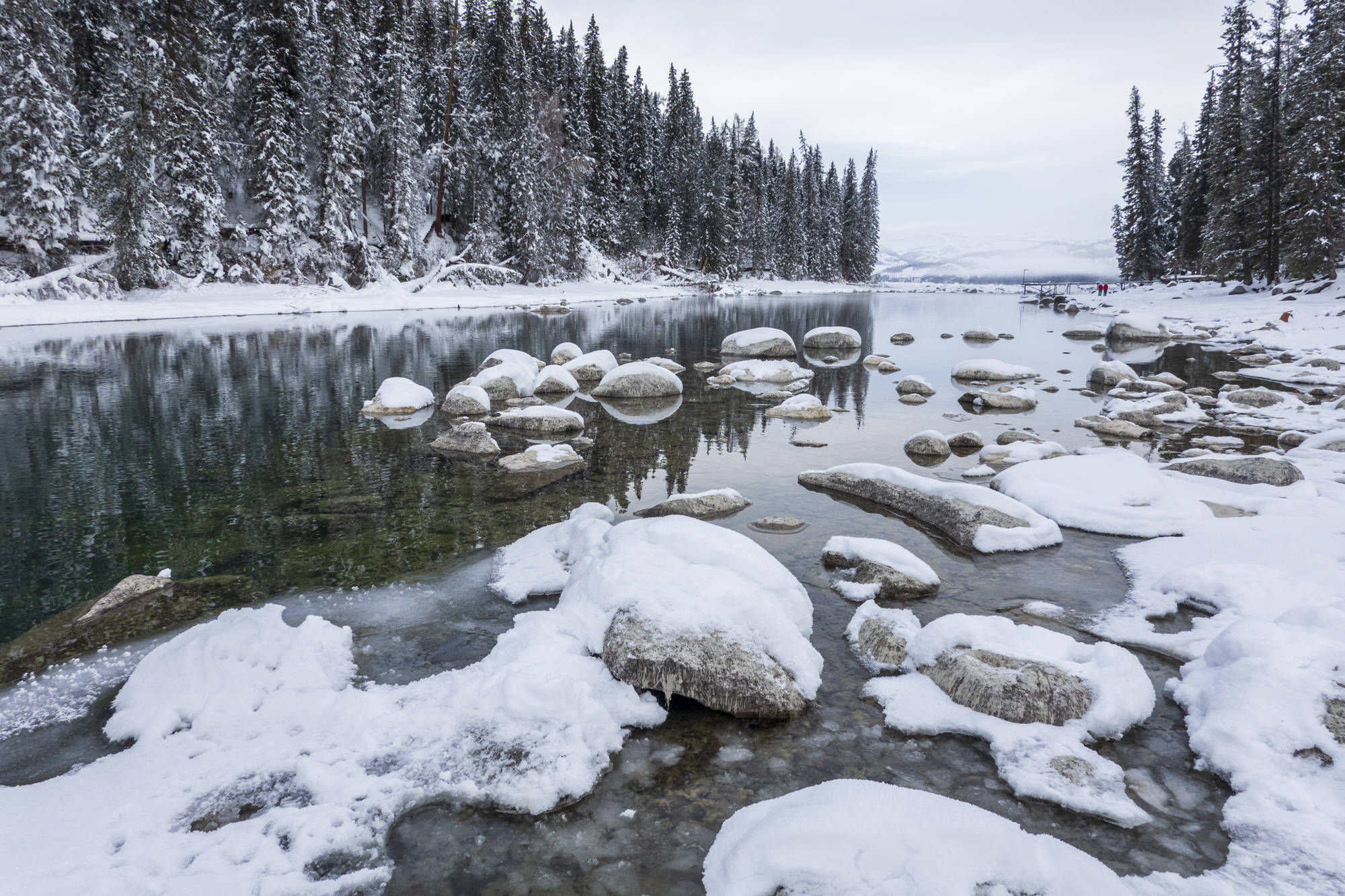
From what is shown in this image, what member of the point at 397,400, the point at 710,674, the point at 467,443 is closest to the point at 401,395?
the point at 397,400

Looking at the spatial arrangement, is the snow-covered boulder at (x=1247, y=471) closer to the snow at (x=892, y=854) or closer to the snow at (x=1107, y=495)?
the snow at (x=1107, y=495)

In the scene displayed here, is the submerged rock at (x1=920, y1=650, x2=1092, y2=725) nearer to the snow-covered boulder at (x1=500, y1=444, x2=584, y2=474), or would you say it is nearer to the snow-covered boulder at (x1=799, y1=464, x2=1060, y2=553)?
the snow-covered boulder at (x1=799, y1=464, x2=1060, y2=553)

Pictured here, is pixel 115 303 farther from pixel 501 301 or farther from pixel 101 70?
pixel 501 301

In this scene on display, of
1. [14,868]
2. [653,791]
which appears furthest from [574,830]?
[14,868]

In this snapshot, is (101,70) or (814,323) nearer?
(101,70)

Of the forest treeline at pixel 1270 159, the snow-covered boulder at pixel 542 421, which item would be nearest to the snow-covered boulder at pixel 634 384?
the snow-covered boulder at pixel 542 421

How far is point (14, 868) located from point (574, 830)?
2.48 metres

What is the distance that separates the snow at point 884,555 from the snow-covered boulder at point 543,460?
4.59 m

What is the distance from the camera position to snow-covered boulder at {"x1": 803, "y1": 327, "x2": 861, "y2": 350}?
26203 millimetres

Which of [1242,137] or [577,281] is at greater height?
[1242,137]

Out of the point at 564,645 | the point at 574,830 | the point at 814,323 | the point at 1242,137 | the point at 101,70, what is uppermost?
the point at 101,70

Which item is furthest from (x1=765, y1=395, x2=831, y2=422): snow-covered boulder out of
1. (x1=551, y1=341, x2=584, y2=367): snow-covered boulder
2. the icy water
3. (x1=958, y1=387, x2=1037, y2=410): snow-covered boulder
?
(x1=551, y1=341, x2=584, y2=367): snow-covered boulder

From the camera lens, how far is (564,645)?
15.8 ft

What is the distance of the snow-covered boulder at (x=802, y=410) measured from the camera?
13977mm
